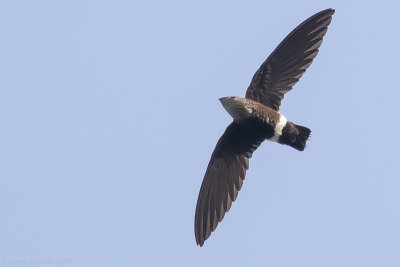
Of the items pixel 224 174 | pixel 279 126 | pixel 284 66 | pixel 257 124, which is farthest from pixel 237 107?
pixel 224 174

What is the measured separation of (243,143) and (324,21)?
192cm

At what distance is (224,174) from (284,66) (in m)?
1.65

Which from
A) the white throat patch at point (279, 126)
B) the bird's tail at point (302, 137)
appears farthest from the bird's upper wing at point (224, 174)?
the bird's tail at point (302, 137)

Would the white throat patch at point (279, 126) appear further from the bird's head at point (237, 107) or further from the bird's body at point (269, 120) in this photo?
the bird's head at point (237, 107)

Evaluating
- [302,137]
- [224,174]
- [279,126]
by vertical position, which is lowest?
[224,174]

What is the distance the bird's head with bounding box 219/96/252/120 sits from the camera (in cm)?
1279

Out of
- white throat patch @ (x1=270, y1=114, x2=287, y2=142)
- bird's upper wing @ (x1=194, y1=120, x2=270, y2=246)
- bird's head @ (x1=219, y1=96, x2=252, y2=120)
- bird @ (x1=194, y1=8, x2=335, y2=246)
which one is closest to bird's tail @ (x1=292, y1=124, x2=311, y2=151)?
bird @ (x1=194, y1=8, x2=335, y2=246)

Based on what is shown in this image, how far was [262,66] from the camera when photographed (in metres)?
13.1

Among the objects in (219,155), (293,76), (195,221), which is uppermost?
(293,76)

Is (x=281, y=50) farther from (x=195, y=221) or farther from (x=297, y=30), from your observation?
(x=195, y=221)

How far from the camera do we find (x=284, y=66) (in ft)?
43.2

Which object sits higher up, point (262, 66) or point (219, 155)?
point (262, 66)

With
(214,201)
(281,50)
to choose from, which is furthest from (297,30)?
(214,201)

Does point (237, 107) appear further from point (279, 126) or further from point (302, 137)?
point (302, 137)
